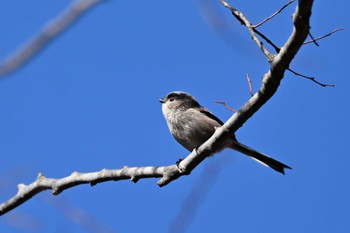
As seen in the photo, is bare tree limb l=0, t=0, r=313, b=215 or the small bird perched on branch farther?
the small bird perched on branch

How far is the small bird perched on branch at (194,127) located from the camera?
6.36 metres

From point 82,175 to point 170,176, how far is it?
28.1 inches

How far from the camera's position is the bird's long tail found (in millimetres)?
5859

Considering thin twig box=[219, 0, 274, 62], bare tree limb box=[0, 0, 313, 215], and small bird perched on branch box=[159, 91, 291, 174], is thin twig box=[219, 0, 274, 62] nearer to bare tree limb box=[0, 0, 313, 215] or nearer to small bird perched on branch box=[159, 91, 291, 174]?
bare tree limb box=[0, 0, 313, 215]

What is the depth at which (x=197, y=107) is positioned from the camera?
23.7ft

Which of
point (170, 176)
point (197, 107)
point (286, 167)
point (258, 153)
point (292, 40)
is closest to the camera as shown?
point (292, 40)

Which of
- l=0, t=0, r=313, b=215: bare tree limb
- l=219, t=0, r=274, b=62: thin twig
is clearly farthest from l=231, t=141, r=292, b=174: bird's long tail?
l=219, t=0, r=274, b=62: thin twig

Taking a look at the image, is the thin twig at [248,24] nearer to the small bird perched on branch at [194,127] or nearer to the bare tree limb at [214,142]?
the bare tree limb at [214,142]

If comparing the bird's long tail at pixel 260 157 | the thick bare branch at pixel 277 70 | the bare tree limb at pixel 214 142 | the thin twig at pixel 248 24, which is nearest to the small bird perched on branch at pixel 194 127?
the bird's long tail at pixel 260 157

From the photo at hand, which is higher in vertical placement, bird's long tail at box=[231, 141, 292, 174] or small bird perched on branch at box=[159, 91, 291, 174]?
small bird perched on branch at box=[159, 91, 291, 174]

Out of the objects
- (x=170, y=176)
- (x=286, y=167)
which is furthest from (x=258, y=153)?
(x=170, y=176)

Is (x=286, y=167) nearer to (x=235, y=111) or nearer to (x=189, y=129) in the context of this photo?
(x=189, y=129)

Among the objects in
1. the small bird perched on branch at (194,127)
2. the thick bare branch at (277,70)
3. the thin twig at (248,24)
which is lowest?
the thick bare branch at (277,70)

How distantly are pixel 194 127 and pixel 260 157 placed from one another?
766 mm
